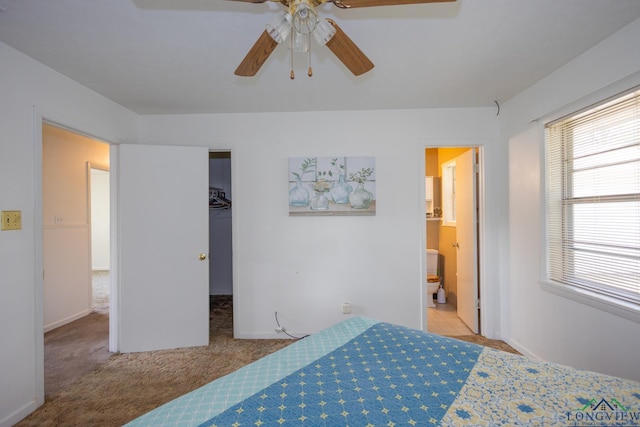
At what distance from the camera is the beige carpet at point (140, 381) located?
1.97m

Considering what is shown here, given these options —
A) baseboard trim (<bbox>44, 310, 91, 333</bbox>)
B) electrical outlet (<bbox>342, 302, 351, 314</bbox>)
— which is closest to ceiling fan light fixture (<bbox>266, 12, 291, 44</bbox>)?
electrical outlet (<bbox>342, 302, 351, 314</bbox>)

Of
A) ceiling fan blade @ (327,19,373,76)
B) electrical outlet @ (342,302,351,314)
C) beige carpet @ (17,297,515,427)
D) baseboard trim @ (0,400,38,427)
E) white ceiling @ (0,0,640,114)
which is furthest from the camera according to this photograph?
electrical outlet @ (342,302,351,314)

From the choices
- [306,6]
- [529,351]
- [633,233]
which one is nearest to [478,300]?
[529,351]

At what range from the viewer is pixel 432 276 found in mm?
4215

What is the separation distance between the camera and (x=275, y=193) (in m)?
3.13

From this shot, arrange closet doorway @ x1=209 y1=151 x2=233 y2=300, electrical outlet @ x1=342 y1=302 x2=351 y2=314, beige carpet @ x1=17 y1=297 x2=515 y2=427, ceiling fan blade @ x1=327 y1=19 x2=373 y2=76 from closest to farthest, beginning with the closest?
ceiling fan blade @ x1=327 y1=19 x2=373 y2=76 < beige carpet @ x1=17 y1=297 x2=515 y2=427 < electrical outlet @ x1=342 y1=302 x2=351 y2=314 < closet doorway @ x1=209 y1=151 x2=233 y2=300

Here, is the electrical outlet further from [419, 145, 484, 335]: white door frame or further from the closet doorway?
the closet doorway

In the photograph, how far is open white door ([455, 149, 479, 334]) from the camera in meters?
3.16

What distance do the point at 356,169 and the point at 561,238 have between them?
5.95 ft

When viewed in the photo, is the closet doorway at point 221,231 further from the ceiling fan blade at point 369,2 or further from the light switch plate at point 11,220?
the ceiling fan blade at point 369,2

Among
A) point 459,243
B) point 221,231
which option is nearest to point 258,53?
point 459,243

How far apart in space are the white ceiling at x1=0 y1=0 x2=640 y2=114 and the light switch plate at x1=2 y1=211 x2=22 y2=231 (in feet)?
3.55

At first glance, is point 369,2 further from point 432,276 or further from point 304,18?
point 432,276

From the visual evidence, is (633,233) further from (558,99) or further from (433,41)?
(433,41)
